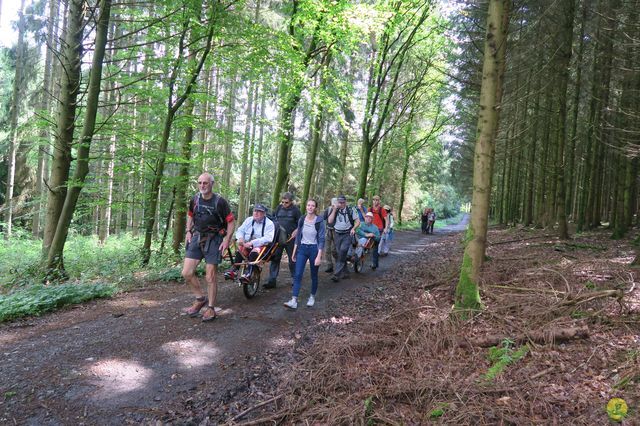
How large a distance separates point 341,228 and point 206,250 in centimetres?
424

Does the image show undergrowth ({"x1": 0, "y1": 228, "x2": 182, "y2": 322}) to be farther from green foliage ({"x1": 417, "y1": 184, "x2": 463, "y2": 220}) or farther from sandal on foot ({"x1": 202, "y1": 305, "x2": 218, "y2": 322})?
green foliage ({"x1": 417, "y1": 184, "x2": 463, "y2": 220})

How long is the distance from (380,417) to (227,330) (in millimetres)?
2867

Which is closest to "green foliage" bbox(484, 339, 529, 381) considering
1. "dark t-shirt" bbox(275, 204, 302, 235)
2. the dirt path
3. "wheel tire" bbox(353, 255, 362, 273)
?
the dirt path

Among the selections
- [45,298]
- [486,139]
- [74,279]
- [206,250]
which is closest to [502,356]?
[486,139]

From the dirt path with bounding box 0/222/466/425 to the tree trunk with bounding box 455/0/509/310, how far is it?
2601 mm

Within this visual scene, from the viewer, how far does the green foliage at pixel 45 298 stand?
5.55 m

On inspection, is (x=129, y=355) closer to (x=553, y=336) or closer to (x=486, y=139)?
(x=553, y=336)

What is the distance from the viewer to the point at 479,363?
405 centimetres

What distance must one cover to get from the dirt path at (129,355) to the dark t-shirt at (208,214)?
1461mm

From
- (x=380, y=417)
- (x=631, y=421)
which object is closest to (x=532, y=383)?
(x=631, y=421)

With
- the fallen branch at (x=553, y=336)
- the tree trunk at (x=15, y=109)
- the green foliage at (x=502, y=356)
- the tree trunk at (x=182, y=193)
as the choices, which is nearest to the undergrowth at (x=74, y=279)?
the tree trunk at (x=182, y=193)

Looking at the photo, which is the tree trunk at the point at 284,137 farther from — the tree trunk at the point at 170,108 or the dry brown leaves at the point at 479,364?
the dry brown leaves at the point at 479,364

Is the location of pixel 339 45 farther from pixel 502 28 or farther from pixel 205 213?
pixel 205 213

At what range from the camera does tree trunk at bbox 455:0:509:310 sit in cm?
525
